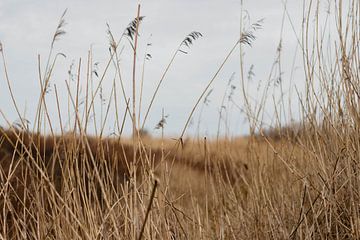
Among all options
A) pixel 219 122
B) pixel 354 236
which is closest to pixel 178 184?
pixel 219 122

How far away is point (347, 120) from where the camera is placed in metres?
2.22

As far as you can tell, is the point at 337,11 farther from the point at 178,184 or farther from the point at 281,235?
the point at 178,184

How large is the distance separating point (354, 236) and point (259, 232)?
18.4 inches

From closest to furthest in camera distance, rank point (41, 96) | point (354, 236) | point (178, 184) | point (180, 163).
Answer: point (41, 96), point (354, 236), point (178, 184), point (180, 163)

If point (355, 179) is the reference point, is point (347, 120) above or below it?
above

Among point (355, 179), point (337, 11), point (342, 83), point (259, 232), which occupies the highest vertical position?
point (337, 11)

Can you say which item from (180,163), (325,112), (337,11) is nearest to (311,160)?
(325,112)

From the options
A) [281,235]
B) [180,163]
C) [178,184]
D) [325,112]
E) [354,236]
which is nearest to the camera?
[354,236]

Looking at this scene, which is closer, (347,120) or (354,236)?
(354,236)

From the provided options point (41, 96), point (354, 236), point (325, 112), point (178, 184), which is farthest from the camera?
point (178, 184)

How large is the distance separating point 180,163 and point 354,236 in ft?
13.0

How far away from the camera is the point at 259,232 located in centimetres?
226

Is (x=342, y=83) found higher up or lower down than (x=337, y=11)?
lower down

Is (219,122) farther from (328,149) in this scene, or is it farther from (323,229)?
(323,229)
